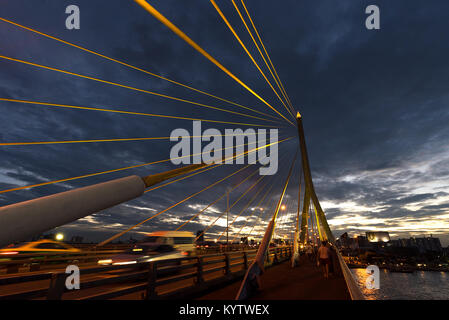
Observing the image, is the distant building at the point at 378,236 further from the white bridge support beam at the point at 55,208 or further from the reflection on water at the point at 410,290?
the white bridge support beam at the point at 55,208

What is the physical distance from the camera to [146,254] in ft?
32.7

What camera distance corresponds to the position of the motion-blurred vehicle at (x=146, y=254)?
30.5ft

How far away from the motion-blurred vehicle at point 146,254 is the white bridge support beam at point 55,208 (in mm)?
5149

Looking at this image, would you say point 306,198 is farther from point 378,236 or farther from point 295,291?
point 378,236

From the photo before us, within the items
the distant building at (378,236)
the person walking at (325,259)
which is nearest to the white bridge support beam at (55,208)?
the person walking at (325,259)

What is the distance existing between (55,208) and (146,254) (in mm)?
6752

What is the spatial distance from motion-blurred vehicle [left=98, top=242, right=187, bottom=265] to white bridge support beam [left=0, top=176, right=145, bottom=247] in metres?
5.15

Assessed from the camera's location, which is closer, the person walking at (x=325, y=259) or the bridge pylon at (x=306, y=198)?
the person walking at (x=325, y=259)

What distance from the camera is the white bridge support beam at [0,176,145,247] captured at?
11.4 ft

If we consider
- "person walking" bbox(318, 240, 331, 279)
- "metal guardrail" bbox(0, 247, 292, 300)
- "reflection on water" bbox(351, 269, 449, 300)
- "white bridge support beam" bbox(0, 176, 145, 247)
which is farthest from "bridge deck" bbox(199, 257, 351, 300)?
"reflection on water" bbox(351, 269, 449, 300)

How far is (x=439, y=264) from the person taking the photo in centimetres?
16550

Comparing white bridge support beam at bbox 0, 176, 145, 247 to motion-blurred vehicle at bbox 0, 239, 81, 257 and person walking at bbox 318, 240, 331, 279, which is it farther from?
motion-blurred vehicle at bbox 0, 239, 81, 257
